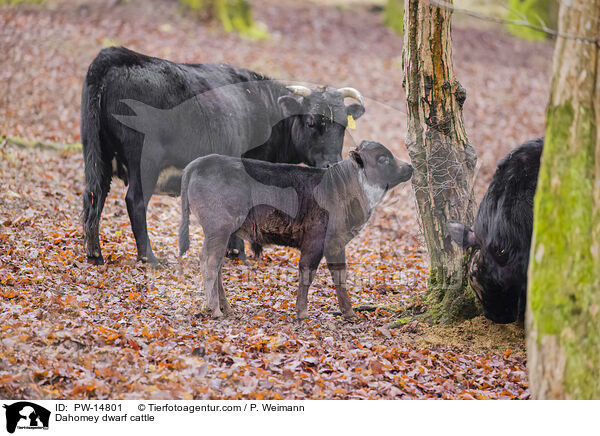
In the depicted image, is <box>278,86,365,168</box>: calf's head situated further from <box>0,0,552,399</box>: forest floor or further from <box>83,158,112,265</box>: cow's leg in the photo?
<box>83,158,112,265</box>: cow's leg

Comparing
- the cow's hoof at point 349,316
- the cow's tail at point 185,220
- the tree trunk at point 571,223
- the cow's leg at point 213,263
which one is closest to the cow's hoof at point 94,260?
the cow's tail at point 185,220

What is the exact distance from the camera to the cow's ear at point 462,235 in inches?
238

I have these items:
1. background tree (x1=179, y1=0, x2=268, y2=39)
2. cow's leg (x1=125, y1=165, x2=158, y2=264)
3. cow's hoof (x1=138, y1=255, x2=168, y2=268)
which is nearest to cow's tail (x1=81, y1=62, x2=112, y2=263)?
cow's leg (x1=125, y1=165, x2=158, y2=264)

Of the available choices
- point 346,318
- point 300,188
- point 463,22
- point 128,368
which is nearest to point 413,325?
point 346,318

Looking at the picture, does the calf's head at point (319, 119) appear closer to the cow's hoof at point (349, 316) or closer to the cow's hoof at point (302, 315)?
the cow's hoof at point (349, 316)

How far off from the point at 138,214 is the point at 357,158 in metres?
2.95

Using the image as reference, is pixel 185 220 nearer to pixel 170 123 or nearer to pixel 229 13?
pixel 170 123

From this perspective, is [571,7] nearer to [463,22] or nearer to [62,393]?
[62,393]

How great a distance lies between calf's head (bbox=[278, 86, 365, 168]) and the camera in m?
8.52

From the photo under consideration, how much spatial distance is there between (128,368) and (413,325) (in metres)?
2.91

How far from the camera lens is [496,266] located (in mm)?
5777

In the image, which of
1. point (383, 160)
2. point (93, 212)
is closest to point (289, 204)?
point (383, 160)

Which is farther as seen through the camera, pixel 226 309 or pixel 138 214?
pixel 138 214

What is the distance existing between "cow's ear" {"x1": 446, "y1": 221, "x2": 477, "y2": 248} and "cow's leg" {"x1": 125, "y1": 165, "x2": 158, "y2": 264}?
3.74 metres
